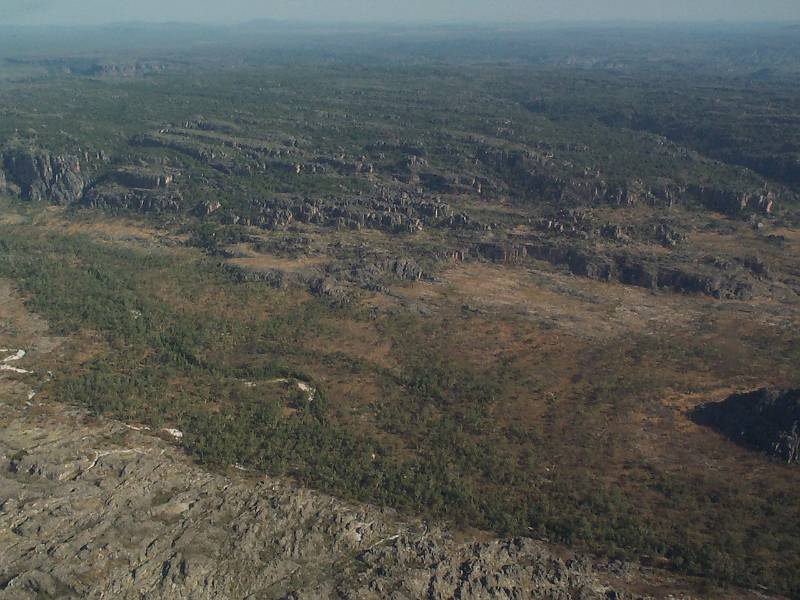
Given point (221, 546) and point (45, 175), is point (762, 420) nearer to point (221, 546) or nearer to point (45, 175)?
point (221, 546)

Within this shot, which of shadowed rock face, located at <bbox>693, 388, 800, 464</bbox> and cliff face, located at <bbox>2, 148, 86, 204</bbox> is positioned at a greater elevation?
cliff face, located at <bbox>2, 148, 86, 204</bbox>

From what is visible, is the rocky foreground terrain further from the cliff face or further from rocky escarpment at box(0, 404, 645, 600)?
the cliff face

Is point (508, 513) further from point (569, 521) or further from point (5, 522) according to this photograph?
point (5, 522)

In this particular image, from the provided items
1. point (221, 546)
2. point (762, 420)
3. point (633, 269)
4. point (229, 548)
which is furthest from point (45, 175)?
point (762, 420)

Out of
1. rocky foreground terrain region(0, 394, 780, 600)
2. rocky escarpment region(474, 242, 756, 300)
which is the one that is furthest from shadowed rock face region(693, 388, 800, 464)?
rocky escarpment region(474, 242, 756, 300)

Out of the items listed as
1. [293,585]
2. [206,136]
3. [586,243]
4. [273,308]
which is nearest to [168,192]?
[206,136]

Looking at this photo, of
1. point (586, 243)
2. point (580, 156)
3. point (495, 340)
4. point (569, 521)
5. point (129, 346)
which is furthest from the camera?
point (580, 156)

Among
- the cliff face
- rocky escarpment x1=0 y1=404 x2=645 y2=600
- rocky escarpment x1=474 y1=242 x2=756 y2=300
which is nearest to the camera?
rocky escarpment x1=0 y1=404 x2=645 y2=600

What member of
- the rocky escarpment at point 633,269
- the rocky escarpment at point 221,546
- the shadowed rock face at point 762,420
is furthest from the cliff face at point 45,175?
the shadowed rock face at point 762,420
